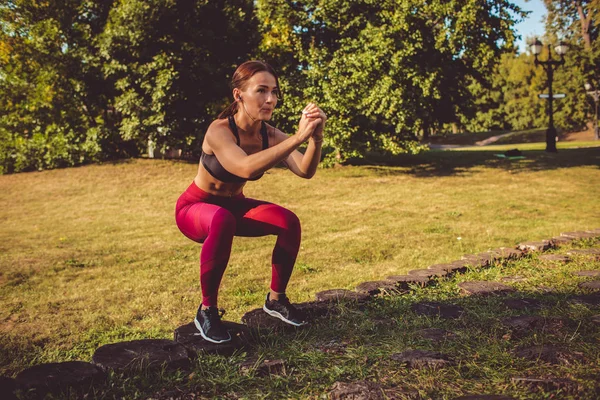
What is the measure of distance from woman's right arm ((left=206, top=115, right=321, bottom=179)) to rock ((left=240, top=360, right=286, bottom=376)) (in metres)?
1.12

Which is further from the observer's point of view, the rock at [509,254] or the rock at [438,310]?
the rock at [509,254]

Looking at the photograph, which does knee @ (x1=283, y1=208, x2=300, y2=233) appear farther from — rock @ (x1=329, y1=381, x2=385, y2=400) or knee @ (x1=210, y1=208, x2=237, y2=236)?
rock @ (x1=329, y1=381, x2=385, y2=400)

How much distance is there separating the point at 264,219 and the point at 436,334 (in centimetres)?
143

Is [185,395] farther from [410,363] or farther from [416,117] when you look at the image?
[416,117]

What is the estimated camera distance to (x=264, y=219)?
3.61 meters

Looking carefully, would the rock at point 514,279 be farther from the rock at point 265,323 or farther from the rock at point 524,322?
the rock at point 265,323

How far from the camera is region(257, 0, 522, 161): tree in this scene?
646 inches

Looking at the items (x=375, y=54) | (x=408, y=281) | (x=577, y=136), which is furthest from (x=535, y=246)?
(x=577, y=136)

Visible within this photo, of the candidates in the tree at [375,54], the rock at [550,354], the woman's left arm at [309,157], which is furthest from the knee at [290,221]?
the tree at [375,54]

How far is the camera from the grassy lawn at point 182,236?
5.10 m

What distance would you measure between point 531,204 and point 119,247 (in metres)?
9.31

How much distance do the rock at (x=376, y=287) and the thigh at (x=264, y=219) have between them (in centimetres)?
136

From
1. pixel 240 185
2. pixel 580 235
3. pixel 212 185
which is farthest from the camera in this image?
pixel 580 235

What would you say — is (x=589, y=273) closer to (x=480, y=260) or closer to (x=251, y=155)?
(x=480, y=260)
